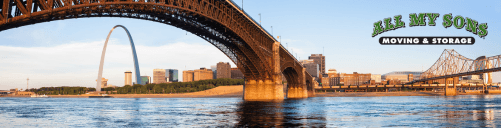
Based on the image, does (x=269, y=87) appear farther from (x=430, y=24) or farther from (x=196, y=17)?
(x=430, y=24)

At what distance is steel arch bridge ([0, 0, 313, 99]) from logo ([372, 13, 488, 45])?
91.9 ft

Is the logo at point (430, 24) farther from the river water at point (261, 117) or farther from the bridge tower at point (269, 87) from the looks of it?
the bridge tower at point (269, 87)

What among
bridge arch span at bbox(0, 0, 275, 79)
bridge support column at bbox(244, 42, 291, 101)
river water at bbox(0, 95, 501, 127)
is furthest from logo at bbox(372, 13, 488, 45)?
bridge support column at bbox(244, 42, 291, 101)

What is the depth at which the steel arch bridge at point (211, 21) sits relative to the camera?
4066 centimetres

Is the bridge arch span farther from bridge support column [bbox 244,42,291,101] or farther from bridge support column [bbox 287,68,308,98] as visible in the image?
bridge support column [bbox 287,68,308,98]

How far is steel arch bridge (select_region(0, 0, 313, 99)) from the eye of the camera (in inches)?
1601

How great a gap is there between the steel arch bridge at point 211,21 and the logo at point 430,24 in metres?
28.0

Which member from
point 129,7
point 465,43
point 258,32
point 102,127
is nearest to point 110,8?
point 129,7

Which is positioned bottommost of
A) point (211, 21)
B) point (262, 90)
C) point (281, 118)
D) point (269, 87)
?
point (281, 118)

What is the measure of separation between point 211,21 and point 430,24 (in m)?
35.3

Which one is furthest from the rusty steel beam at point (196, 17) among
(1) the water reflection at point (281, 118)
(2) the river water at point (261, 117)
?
(1) the water reflection at point (281, 118)

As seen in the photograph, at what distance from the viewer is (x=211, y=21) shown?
2820 inches

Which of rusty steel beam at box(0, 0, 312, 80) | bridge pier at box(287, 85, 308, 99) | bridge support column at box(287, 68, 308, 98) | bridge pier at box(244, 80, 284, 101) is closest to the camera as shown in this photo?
rusty steel beam at box(0, 0, 312, 80)

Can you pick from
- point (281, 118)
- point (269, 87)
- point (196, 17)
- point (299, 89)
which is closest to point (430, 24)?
point (281, 118)
